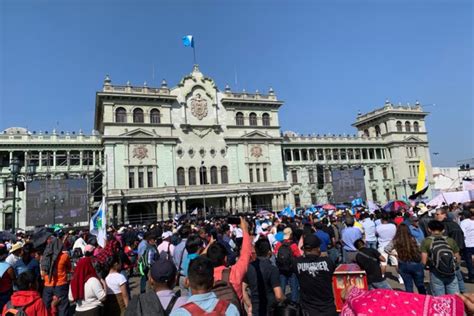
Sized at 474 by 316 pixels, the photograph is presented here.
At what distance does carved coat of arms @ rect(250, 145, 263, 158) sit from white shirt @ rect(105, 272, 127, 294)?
37.4 m

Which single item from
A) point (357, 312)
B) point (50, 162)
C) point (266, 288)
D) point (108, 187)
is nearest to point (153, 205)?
point (108, 187)

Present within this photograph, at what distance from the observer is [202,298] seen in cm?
262

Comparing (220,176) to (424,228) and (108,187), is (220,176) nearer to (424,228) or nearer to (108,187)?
(108,187)

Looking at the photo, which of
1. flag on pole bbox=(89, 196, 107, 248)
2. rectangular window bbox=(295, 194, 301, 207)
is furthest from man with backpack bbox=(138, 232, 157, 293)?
rectangular window bbox=(295, 194, 301, 207)

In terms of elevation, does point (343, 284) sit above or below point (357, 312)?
below

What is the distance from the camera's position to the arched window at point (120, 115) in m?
36.8

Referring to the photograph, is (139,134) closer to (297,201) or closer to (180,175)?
(180,175)

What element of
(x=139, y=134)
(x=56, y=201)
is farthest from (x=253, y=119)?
(x=56, y=201)

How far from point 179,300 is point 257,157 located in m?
39.7

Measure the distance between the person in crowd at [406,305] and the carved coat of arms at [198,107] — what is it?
39.6 meters

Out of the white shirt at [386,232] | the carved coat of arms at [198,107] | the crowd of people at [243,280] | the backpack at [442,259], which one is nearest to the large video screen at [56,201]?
the carved coat of arms at [198,107]

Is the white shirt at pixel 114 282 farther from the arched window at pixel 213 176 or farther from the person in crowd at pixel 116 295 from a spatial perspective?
the arched window at pixel 213 176

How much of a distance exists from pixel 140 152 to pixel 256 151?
15194mm

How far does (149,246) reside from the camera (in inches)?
321
